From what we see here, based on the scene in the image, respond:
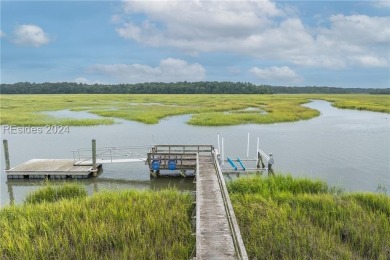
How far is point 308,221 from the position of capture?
10.3 metres

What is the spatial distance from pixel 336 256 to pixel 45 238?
7.86 m

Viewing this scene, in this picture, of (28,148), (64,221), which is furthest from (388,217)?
(28,148)

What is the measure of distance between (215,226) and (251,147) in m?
17.4

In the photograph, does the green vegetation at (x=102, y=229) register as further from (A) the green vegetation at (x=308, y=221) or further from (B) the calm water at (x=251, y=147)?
(B) the calm water at (x=251, y=147)

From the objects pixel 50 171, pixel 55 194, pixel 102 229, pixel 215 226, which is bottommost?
pixel 50 171

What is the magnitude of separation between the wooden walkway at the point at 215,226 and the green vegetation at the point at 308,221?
0.74 m

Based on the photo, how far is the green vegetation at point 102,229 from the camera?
8623mm

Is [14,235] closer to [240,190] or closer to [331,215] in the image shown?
[240,190]

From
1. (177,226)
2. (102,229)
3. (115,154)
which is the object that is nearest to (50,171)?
(115,154)

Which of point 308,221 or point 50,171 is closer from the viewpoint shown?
point 308,221

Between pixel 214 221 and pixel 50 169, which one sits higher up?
pixel 214 221

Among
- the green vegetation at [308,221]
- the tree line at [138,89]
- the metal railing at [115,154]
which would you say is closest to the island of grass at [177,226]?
the green vegetation at [308,221]

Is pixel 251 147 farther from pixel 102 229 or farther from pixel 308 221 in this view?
pixel 102 229

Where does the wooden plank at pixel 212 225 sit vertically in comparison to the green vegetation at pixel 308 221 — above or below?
above
